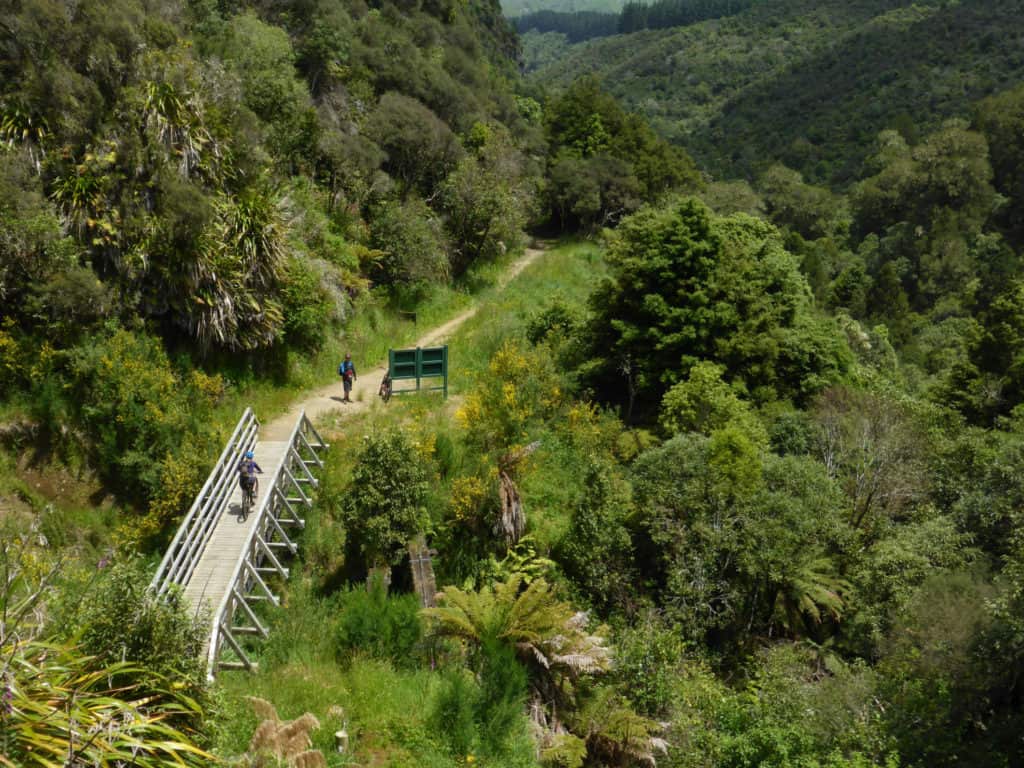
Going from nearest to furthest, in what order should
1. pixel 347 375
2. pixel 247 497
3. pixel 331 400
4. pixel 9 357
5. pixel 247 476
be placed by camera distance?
1. pixel 247 476
2. pixel 247 497
3. pixel 9 357
4. pixel 347 375
5. pixel 331 400

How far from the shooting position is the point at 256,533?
→ 12719 millimetres

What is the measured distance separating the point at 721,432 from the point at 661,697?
19.0 ft

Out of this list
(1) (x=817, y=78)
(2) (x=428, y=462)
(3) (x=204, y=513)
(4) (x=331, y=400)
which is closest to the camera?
(3) (x=204, y=513)

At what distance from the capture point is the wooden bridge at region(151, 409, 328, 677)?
35.5 feet

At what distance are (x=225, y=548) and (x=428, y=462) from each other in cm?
454

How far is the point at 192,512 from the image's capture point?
38.4 ft

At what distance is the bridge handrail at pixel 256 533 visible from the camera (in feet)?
33.0

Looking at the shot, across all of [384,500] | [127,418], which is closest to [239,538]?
[384,500]

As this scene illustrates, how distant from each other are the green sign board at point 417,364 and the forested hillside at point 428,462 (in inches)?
32.4

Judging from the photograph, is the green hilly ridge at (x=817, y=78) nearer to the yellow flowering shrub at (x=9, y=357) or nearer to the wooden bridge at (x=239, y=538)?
the wooden bridge at (x=239, y=538)

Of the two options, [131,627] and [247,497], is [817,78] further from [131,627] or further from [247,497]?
[131,627]

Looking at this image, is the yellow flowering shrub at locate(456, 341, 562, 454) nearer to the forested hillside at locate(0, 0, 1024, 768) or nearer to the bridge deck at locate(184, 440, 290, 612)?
the forested hillside at locate(0, 0, 1024, 768)

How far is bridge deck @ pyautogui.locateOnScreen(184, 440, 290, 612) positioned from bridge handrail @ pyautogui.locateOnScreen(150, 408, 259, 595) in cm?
13

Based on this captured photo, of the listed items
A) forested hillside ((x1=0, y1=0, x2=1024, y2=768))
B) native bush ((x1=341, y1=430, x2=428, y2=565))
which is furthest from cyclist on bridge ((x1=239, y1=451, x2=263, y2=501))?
native bush ((x1=341, y1=430, x2=428, y2=565))
